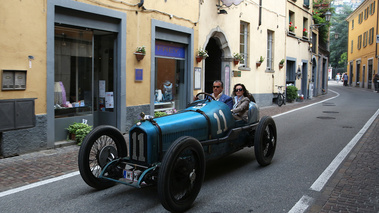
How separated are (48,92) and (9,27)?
150 cm

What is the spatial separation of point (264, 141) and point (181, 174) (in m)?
2.50

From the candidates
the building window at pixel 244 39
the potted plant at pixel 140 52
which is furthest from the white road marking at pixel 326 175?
the building window at pixel 244 39

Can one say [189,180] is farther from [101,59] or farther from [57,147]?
[101,59]

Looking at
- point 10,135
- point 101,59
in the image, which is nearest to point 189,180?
point 10,135

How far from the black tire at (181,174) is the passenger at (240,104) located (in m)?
1.79

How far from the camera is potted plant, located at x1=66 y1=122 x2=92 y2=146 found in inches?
311

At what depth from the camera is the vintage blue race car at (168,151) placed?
384 cm

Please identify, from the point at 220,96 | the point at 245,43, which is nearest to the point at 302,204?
the point at 220,96

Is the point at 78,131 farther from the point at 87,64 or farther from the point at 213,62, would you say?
the point at 213,62

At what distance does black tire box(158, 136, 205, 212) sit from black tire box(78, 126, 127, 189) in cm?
119

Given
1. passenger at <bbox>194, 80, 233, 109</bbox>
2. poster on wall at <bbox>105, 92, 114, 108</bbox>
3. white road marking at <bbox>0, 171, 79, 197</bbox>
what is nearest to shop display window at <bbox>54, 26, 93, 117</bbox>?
poster on wall at <bbox>105, 92, 114, 108</bbox>

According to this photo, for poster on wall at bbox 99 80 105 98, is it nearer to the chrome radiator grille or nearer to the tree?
the chrome radiator grille

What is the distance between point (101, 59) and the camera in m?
9.77

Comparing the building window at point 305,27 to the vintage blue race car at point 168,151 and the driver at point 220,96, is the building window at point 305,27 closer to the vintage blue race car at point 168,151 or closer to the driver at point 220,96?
the driver at point 220,96
